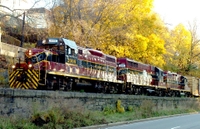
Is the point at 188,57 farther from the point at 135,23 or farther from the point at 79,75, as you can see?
the point at 79,75

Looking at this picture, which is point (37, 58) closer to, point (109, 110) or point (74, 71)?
point (74, 71)

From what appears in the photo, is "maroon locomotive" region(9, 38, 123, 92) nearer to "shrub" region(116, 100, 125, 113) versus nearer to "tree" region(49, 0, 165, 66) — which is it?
"shrub" region(116, 100, 125, 113)

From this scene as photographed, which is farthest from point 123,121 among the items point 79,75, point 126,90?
point 126,90

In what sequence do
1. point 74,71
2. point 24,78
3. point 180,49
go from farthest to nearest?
1. point 180,49
2. point 74,71
3. point 24,78

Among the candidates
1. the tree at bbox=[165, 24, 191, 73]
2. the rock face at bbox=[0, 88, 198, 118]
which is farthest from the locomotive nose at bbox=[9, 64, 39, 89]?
the tree at bbox=[165, 24, 191, 73]

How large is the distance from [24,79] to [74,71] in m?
3.63

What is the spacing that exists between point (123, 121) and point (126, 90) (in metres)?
9.23

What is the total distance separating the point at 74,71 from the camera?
20.5 meters

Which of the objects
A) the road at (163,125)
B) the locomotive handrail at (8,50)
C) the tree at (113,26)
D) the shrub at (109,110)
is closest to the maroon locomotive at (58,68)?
the shrub at (109,110)

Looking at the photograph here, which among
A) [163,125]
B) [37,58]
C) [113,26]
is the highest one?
[113,26]

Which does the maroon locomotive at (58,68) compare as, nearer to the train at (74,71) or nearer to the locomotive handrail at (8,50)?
the train at (74,71)

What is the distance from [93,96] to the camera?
66.8 ft

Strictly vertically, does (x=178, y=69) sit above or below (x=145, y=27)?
below

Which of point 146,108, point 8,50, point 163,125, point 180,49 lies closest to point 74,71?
point 163,125
